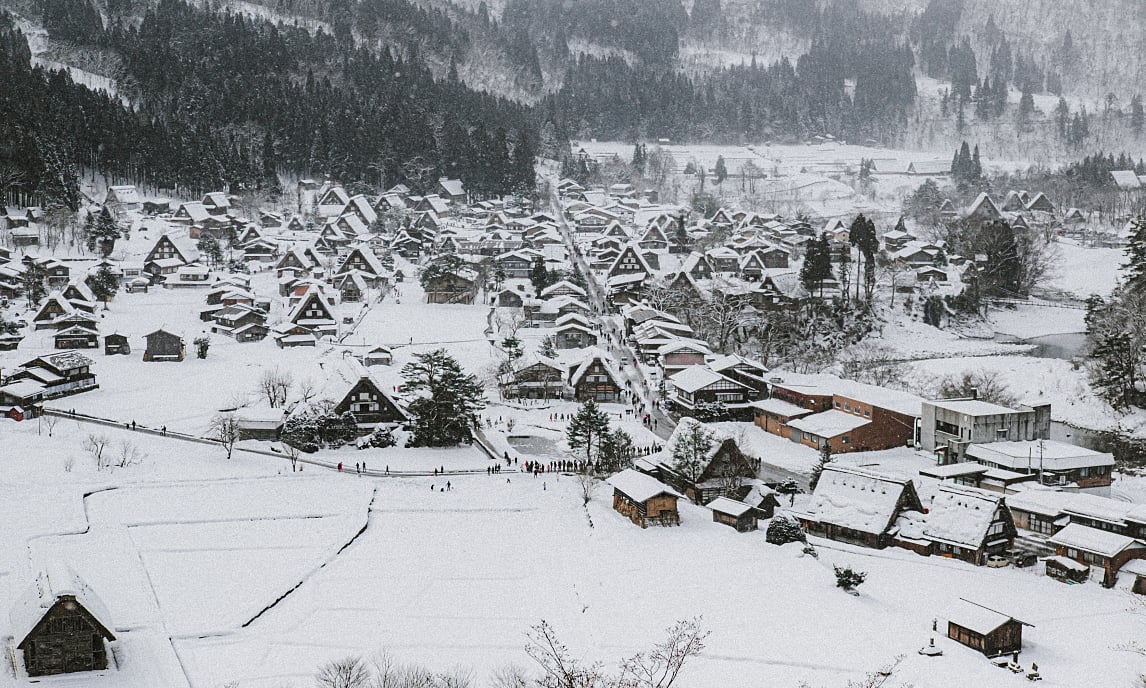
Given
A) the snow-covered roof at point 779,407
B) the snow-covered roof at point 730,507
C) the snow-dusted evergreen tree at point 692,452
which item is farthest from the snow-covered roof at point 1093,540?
the snow-covered roof at point 779,407

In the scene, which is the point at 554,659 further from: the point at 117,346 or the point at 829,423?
the point at 117,346

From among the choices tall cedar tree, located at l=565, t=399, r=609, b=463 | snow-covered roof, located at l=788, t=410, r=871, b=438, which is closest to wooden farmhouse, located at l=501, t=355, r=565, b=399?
tall cedar tree, located at l=565, t=399, r=609, b=463

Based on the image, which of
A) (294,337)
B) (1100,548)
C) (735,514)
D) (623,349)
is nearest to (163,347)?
(294,337)

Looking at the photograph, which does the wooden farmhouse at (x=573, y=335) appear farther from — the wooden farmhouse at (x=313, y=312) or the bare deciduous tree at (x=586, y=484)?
the bare deciduous tree at (x=586, y=484)

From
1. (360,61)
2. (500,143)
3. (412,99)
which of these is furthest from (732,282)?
(360,61)

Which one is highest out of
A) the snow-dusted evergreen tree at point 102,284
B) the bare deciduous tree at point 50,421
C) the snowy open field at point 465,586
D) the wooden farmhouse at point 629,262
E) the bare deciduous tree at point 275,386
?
the wooden farmhouse at point 629,262
